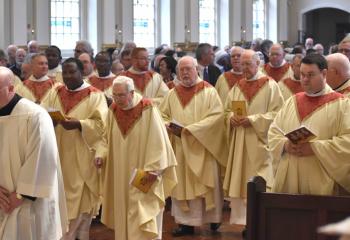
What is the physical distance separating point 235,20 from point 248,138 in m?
16.1

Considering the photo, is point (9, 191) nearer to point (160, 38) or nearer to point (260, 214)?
point (260, 214)

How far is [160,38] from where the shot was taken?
2141 cm

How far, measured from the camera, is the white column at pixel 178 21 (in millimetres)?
21422

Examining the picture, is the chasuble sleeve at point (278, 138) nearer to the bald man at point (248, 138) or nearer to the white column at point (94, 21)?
the bald man at point (248, 138)

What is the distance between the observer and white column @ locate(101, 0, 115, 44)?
19.1 m

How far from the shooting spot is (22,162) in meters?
5.24

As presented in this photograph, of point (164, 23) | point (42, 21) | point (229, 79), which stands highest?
point (164, 23)

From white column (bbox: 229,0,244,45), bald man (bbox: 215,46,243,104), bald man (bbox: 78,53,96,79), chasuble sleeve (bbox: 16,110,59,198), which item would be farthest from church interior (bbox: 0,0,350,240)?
chasuble sleeve (bbox: 16,110,59,198)

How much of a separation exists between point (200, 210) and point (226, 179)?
1.46ft

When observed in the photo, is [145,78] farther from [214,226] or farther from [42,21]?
[42,21]

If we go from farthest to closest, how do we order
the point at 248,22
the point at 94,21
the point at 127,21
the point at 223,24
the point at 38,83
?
the point at 248,22, the point at 223,24, the point at 127,21, the point at 94,21, the point at 38,83

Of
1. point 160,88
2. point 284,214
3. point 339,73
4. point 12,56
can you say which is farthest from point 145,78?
point 284,214

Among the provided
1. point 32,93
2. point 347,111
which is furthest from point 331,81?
point 32,93

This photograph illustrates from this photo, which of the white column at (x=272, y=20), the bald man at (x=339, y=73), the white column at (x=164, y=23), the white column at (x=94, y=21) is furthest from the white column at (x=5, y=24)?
the white column at (x=272, y=20)
